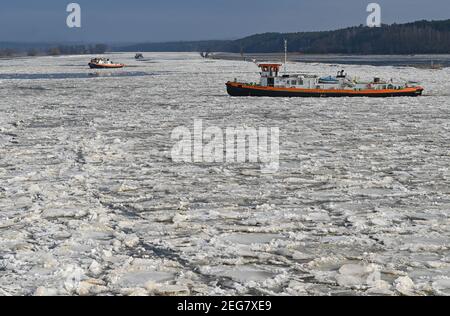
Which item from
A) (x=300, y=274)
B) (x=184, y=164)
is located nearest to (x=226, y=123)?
(x=184, y=164)

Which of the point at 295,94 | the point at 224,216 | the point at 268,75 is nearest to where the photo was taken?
the point at 224,216

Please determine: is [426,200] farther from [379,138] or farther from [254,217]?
[379,138]

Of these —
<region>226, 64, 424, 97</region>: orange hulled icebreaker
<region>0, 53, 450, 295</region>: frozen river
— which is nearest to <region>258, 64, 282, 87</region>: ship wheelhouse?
<region>226, 64, 424, 97</region>: orange hulled icebreaker

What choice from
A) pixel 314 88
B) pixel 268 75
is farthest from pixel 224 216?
pixel 268 75

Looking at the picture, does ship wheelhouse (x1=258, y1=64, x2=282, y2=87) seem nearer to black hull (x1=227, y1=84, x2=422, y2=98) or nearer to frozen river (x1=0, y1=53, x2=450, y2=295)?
black hull (x1=227, y1=84, x2=422, y2=98)

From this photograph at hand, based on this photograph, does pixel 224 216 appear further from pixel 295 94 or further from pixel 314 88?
pixel 314 88
